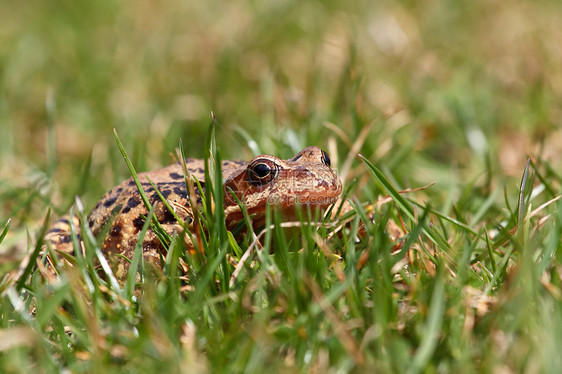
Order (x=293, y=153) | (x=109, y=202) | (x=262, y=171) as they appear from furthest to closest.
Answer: (x=293, y=153) < (x=109, y=202) < (x=262, y=171)

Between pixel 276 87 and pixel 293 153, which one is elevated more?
pixel 276 87

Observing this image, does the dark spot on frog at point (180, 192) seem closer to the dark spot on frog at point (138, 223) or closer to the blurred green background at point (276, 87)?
the dark spot on frog at point (138, 223)

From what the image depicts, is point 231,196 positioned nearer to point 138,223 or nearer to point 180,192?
point 180,192

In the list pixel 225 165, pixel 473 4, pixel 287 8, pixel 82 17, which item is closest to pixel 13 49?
pixel 82 17

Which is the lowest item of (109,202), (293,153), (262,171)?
(293,153)

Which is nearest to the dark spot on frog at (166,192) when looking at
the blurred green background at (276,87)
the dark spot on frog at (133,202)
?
the dark spot on frog at (133,202)

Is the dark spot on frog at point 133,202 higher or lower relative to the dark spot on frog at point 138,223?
higher

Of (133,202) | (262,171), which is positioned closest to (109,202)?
(133,202)
